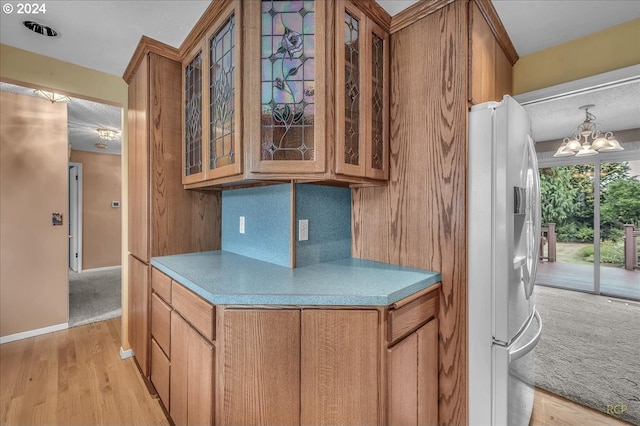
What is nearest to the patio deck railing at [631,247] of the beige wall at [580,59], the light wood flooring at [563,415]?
the light wood flooring at [563,415]

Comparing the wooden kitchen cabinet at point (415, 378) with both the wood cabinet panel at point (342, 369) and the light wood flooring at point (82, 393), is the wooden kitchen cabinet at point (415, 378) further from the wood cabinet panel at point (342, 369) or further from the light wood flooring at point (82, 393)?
the light wood flooring at point (82, 393)

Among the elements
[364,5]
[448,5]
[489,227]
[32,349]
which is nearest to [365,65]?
[364,5]

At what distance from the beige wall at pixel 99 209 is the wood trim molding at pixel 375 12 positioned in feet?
20.0

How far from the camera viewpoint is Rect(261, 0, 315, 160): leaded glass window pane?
1364 millimetres

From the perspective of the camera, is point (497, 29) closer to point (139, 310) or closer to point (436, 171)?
point (436, 171)

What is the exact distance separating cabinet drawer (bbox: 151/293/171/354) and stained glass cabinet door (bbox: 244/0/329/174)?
3.27ft

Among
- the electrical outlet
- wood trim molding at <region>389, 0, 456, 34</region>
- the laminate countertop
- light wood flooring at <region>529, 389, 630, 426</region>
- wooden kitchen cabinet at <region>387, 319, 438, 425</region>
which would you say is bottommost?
light wood flooring at <region>529, 389, 630, 426</region>

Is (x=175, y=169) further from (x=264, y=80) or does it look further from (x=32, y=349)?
(x=32, y=349)

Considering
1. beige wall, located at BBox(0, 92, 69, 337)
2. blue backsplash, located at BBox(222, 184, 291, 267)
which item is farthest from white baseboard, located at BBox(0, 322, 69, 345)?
blue backsplash, located at BBox(222, 184, 291, 267)

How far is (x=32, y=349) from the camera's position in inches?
99.7

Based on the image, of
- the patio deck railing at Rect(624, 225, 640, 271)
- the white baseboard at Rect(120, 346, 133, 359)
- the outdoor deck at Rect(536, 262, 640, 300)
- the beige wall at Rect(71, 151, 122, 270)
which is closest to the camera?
the white baseboard at Rect(120, 346, 133, 359)

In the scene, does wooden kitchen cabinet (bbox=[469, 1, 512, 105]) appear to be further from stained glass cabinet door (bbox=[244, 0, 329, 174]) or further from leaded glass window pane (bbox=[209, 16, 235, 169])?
leaded glass window pane (bbox=[209, 16, 235, 169])

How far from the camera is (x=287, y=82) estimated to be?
1375 mm

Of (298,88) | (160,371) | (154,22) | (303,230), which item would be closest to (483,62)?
(298,88)
